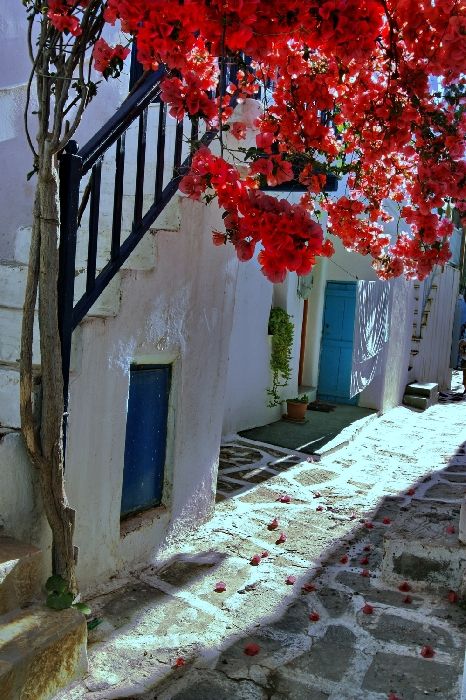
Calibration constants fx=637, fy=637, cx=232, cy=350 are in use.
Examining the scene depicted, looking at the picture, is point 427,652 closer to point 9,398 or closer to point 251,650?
point 251,650

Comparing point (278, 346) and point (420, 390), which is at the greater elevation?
point (278, 346)

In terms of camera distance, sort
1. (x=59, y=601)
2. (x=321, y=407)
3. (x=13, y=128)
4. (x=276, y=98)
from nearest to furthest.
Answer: (x=59, y=601) → (x=276, y=98) → (x=13, y=128) → (x=321, y=407)

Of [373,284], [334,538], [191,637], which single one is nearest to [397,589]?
[334,538]

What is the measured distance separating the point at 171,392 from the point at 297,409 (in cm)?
572

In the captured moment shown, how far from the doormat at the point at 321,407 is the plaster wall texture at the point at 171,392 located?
6.35 metres

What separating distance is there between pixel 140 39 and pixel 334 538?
4211 millimetres

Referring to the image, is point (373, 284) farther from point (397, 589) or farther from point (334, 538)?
point (397, 589)

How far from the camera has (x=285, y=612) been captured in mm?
4090

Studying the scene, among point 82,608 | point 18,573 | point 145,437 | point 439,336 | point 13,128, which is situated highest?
point 13,128

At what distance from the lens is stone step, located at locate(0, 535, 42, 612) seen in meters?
2.86

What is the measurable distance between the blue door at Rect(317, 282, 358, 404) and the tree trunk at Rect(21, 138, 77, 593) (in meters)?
9.61

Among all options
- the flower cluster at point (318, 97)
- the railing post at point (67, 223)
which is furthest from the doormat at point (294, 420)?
the railing post at point (67, 223)

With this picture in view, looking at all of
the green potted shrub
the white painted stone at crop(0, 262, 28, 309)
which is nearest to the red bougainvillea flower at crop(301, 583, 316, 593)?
the white painted stone at crop(0, 262, 28, 309)

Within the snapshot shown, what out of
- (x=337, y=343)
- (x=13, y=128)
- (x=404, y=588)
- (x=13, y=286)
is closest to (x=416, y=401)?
(x=337, y=343)
